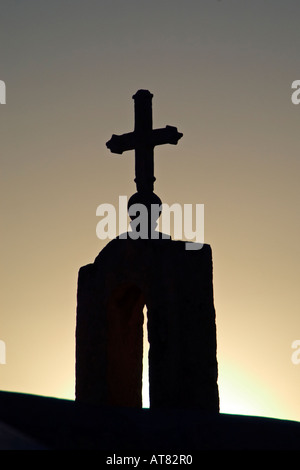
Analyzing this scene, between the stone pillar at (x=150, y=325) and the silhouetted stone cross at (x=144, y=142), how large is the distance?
769mm

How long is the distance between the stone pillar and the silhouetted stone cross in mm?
769

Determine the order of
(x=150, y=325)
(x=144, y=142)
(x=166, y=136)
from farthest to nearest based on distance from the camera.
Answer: (x=144, y=142)
(x=166, y=136)
(x=150, y=325)

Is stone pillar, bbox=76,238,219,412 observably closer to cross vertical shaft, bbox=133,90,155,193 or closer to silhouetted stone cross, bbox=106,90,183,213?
silhouetted stone cross, bbox=106,90,183,213

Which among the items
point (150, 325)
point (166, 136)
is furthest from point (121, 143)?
point (150, 325)

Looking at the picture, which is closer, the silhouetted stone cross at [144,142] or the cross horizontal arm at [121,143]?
the silhouetted stone cross at [144,142]

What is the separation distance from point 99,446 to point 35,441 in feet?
1.73

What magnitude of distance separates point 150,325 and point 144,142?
8.66ft

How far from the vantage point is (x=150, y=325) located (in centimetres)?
958

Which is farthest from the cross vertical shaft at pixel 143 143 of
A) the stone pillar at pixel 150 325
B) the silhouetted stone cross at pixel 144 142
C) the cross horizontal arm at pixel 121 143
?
the stone pillar at pixel 150 325

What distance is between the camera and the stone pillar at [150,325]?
9.41m

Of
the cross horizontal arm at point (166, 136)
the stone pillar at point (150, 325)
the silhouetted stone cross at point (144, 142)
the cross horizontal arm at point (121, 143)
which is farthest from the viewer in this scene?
the cross horizontal arm at point (121, 143)

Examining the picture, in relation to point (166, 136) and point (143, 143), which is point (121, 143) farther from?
point (166, 136)

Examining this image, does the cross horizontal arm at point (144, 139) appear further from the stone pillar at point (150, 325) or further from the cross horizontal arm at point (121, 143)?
the stone pillar at point (150, 325)
